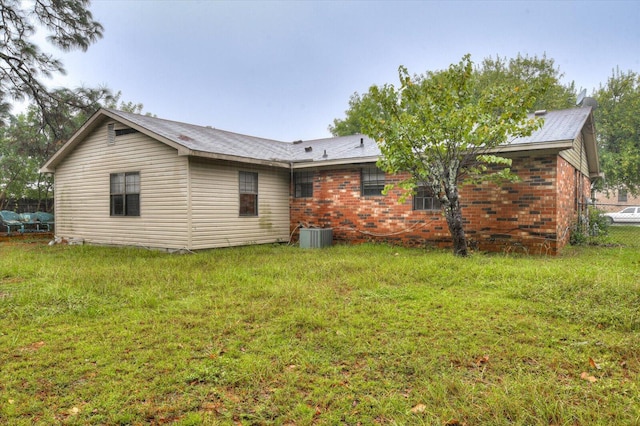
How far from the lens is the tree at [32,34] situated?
11.2 m

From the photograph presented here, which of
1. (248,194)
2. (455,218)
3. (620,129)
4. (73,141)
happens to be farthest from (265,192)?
(620,129)

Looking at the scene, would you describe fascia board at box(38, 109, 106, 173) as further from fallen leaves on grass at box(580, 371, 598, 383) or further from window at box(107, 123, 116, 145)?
fallen leaves on grass at box(580, 371, 598, 383)

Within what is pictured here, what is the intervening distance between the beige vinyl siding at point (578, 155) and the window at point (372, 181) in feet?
14.9

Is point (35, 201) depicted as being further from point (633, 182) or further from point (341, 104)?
point (633, 182)

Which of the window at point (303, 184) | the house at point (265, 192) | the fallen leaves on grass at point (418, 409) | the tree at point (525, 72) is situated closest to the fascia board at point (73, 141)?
the house at point (265, 192)

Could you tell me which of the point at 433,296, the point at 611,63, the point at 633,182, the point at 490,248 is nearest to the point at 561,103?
the point at 611,63

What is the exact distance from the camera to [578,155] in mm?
11984

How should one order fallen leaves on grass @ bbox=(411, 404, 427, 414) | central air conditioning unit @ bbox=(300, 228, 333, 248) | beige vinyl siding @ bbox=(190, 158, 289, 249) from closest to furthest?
1. fallen leaves on grass @ bbox=(411, 404, 427, 414)
2. beige vinyl siding @ bbox=(190, 158, 289, 249)
3. central air conditioning unit @ bbox=(300, 228, 333, 248)

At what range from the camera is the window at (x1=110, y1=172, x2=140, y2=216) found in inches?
421

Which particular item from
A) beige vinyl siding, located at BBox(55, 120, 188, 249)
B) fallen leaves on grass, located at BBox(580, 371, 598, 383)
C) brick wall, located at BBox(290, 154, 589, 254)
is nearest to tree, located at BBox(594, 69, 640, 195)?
brick wall, located at BBox(290, 154, 589, 254)

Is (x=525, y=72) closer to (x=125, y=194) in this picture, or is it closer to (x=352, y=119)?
(x=352, y=119)

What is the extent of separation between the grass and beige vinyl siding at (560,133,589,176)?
17.6 ft

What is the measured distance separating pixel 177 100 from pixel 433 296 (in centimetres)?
3229

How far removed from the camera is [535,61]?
93.6 ft
